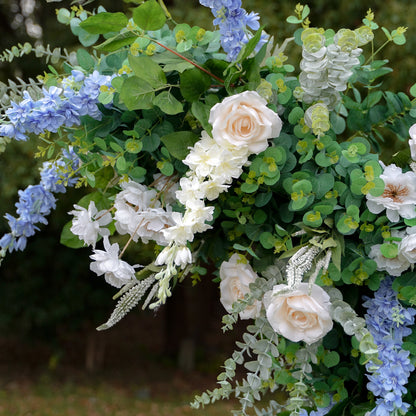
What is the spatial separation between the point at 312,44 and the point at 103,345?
5727 millimetres

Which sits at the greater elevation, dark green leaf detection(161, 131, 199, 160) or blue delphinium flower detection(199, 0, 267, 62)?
blue delphinium flower detection(199, 0, 267, 62)

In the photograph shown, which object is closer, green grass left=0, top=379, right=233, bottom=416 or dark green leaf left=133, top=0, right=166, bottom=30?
dark green leaf left=133, top=0, right=166, bottom=30

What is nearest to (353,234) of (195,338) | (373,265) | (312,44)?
(373,265)

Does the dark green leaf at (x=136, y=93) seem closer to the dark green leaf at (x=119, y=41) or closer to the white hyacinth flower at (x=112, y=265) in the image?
the dark green leaf at (x=119, y=41)

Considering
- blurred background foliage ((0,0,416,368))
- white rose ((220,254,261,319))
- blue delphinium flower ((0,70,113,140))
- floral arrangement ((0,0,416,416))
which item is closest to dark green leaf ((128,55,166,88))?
floral arrangement ((0,0,416,416))

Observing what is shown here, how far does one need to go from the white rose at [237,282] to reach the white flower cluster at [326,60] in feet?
1.18

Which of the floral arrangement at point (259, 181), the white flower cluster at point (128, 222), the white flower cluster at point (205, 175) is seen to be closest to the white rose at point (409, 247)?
the floral arrangement at point (259, 181)

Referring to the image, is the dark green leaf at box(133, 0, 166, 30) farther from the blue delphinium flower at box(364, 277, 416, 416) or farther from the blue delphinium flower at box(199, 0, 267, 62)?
the blue delphinium flower at box(364, 277, 416, 416)

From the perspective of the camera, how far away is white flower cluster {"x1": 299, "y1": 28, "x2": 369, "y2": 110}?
891 mm

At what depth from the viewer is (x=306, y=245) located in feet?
3.14

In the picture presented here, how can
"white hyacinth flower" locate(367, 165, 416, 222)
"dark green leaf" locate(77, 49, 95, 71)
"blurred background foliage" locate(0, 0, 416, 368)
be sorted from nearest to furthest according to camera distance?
"white hyacinth flower" locate(367, 165, 416, 222) < "dark green leaf" locate(77, 49, 95, 71) < "blurred background foliage" locate(0, 0, 416, 368)

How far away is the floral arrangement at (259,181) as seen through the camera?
0.90m

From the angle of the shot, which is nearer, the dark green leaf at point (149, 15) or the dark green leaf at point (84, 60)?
the dark green leaf at point (149, 15)

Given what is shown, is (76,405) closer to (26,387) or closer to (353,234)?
(26,387)
